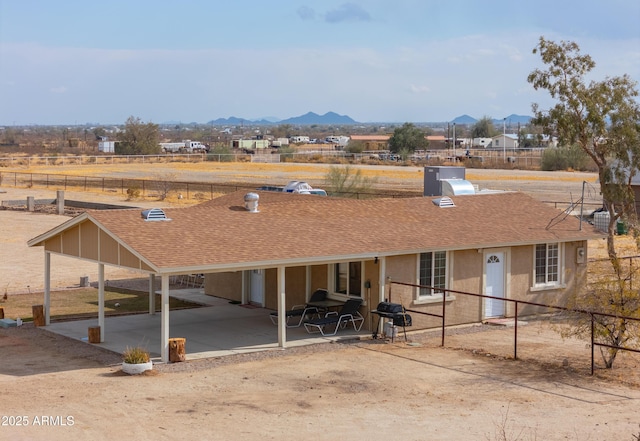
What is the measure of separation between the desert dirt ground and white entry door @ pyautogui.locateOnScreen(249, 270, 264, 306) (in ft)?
18.9

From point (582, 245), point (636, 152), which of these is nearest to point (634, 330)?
point (582, 245)

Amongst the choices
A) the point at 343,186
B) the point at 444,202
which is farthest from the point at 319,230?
the point at 343,186

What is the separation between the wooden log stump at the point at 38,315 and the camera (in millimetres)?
24547

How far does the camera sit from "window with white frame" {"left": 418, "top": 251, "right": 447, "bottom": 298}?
81.7 feet

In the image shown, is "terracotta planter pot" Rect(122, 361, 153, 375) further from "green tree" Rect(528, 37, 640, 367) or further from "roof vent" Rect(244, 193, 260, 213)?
"green tree" Rect(528, 37, 640, 367)

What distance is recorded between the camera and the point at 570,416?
1650cm

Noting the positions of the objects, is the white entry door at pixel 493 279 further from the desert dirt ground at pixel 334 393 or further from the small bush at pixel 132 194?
the small bush at pixel 132 194

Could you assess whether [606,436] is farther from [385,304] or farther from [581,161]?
[581,161]

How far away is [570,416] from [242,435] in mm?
5609

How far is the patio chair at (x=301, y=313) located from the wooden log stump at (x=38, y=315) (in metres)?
5.78

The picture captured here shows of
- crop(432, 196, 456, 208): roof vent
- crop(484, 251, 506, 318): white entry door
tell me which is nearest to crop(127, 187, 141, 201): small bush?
crop(432, 196, 456, 208): roof vent

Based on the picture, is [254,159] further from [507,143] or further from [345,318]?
[345,318]

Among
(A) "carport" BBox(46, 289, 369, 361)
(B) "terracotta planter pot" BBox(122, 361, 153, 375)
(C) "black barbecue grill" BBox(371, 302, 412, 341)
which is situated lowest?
(A) "carport" BBox(46, 289, 369, 361)

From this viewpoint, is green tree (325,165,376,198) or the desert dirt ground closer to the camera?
the desert dirt ground
